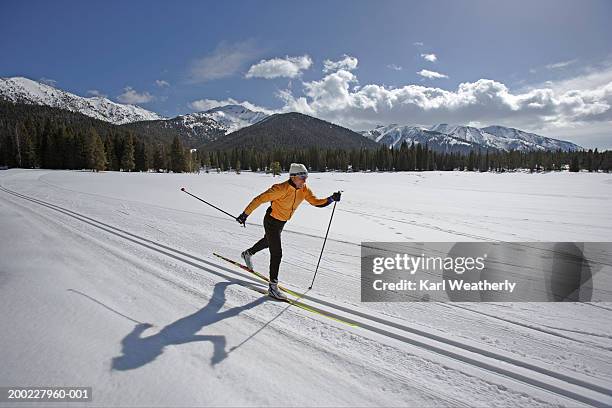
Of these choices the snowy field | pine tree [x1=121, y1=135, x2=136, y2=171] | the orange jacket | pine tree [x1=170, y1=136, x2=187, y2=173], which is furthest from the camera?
pine tree [x1=170, y1=136, x2=187, y2=173]

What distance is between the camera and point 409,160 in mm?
101125

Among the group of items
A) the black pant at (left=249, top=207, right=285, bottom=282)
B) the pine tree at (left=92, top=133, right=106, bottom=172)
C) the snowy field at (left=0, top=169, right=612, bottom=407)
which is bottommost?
the snowy field at (left=0, top=169, right=612, bottom=407)

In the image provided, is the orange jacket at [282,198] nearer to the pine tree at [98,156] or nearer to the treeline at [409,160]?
the pine tree at [98,156]

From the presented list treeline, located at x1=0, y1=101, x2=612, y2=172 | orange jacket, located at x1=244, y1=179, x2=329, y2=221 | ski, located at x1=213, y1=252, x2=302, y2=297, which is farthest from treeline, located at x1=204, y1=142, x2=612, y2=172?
orange jacket, located at x1=244, y1=179, x2=329, y2=221

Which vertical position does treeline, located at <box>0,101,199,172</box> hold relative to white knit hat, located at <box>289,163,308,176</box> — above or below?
above

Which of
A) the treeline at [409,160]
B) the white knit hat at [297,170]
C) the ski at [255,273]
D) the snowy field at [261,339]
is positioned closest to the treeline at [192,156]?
the treeline at [409,160]

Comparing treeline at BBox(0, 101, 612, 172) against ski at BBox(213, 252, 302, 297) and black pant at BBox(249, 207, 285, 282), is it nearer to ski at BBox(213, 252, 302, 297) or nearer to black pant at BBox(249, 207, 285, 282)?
ski at BBox(213, 252, 302, 297)

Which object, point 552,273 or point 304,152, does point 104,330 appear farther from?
point 304,152

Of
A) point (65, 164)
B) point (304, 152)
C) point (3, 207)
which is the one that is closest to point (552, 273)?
point (3, 207)

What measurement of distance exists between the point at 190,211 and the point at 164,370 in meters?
10.6

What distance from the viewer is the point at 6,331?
11.4 feet

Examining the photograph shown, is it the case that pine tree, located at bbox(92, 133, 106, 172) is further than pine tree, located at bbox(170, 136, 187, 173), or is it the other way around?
pine tree, located at bbox(170, 136, 187, 173)

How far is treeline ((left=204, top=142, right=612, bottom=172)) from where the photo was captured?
102 m

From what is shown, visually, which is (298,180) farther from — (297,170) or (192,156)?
(192,156)
